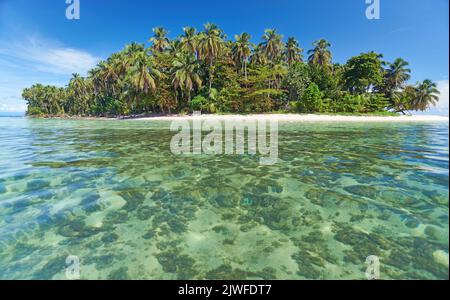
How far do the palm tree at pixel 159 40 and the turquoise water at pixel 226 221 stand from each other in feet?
192

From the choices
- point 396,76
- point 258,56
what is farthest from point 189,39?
point 396,76

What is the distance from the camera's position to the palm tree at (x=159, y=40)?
→ 58.6 meters

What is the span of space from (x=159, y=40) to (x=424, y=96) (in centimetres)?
6564

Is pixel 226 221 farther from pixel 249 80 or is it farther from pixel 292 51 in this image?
pixel 292 51

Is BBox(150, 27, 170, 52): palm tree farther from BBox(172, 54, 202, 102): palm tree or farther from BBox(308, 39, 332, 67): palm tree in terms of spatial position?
BBox(308, 39, 332, 67): palm tree

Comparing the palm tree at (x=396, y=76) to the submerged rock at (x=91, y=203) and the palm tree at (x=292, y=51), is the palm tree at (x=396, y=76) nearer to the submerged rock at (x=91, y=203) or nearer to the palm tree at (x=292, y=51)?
the palm tree at (x=292, y=51)

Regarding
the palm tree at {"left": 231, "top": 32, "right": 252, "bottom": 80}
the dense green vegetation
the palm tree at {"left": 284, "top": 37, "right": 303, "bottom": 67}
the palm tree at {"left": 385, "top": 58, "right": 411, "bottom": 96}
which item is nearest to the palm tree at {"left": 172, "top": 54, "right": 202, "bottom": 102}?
the dense green vegetation

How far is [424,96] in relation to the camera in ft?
177

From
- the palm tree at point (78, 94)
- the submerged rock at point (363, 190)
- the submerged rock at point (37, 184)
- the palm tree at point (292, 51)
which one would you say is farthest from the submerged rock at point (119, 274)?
the palm tree at point (78, 94)

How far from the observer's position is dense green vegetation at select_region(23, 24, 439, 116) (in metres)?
45.6

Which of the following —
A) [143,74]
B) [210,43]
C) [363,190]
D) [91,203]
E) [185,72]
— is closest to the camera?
[91,203]

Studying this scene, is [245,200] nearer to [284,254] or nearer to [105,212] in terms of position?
[284,254]

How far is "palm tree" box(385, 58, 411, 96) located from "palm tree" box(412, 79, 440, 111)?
704 cm
